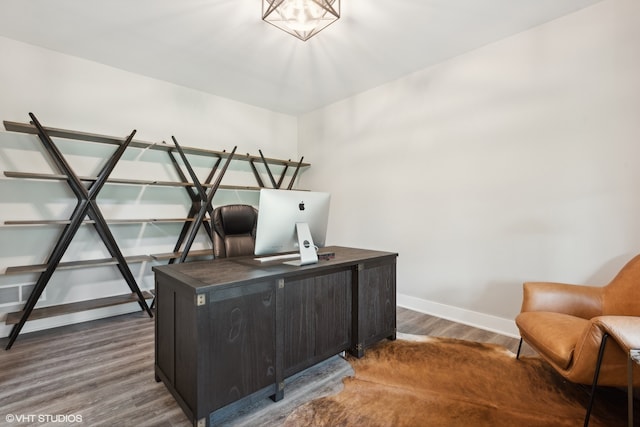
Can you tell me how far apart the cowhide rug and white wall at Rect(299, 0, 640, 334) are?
2.64 ft

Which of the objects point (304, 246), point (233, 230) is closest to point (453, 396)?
point (304, 246)

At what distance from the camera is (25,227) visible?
105 inches

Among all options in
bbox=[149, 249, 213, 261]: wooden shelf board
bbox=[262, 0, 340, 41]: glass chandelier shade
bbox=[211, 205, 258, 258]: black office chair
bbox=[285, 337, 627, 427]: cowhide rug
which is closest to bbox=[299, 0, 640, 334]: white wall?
bbox=[285, 337, 627, 427]: cowhide rug

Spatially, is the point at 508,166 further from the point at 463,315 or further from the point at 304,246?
the point at 304,246

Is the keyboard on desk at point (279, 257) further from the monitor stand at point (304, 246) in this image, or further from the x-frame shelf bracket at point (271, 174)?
the x-frame shelf bracket at point (271, 174)

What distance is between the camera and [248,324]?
1.52 meters

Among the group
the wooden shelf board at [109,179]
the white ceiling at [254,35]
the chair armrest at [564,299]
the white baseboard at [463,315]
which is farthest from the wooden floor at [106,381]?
the white ceiling at [254,35]

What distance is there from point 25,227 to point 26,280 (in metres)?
0.48

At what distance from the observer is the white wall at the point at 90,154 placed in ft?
8.64

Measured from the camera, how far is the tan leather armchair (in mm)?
1372

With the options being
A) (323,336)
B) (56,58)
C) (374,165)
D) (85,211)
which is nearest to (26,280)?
(85,211)

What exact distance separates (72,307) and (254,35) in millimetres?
2978

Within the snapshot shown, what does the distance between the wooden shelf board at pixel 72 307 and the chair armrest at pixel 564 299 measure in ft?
11.4

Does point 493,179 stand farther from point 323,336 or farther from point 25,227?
point 25,227
